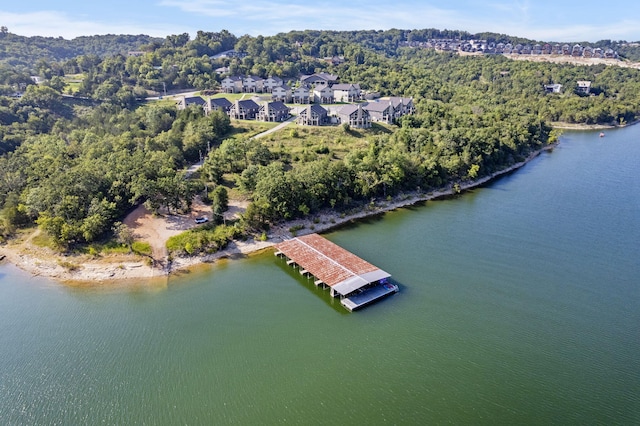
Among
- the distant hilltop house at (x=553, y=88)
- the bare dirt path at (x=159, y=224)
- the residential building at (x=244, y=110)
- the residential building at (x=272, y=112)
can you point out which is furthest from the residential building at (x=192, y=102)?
the distant hilltop house at (x=553, y=88)

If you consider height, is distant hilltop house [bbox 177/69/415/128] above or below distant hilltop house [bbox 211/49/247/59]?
below

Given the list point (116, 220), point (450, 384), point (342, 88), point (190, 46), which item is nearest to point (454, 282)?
point (450, 384)

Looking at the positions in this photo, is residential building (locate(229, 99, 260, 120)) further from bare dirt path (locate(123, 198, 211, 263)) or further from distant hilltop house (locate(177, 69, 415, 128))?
bare dirt path (locate(123, 198, 211, 263))

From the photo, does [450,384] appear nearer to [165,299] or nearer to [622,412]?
[622,412]

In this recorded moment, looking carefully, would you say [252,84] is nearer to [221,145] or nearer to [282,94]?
Result: [282,94]

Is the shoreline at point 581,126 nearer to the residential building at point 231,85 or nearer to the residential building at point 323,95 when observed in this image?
the residential building at point 323,95

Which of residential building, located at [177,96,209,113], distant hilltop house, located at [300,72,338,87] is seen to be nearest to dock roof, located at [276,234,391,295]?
residential building, located at [177,96,209,113]

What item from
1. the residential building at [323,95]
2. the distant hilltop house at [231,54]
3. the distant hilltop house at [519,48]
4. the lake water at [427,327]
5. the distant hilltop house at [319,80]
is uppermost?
the distant hilltop house at [519,48]
